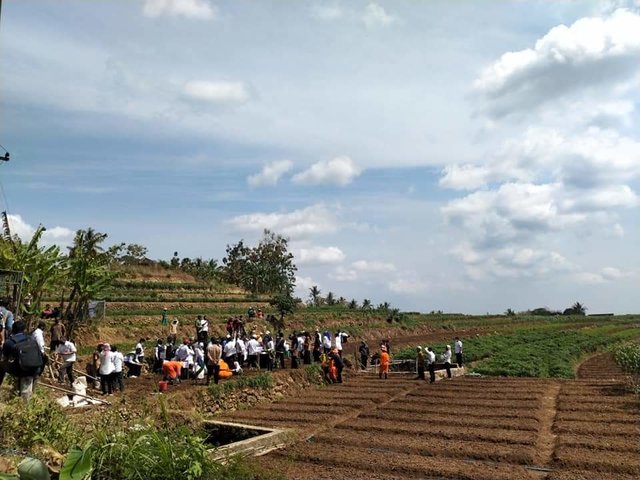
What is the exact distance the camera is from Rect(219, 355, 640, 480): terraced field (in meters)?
11.1

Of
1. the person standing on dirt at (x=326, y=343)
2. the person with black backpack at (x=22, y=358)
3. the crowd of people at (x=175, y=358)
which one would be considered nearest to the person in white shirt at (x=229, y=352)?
the crowd of people at (x=175, y=358)

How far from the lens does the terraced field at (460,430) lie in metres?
11.1

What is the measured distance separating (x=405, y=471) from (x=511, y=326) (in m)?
53.8

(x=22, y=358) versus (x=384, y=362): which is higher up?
(x=22, y=358)

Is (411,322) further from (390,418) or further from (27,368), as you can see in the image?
(27,368)

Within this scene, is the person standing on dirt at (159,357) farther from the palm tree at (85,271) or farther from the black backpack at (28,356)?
the black backpack at (28,356)

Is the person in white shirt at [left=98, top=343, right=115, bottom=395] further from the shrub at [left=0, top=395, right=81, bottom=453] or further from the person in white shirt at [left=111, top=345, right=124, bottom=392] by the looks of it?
the shrub at [left=0, top=395, right=81, bottom=453]

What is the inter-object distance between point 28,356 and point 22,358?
0.32 ft

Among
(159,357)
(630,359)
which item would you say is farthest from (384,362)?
(630,359)

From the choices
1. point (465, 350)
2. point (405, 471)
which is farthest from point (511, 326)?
point (405, 471)

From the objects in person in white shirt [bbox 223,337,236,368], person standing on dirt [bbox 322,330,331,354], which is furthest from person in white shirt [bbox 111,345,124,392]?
person standing on dirt [bbox 322,330,331,354]

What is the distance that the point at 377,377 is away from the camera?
78.4 ft

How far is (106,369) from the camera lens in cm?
1591

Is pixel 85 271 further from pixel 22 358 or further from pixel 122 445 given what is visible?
pixel 122 445
